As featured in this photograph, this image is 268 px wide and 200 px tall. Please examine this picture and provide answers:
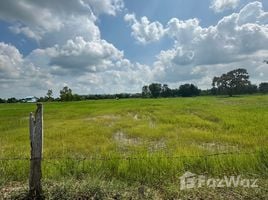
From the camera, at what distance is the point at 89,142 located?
12.7 metres

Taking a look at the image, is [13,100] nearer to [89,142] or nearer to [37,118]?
[89,142]

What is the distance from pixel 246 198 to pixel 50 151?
7633 mm

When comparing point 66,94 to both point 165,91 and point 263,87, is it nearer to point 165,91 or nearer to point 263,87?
point 165,91

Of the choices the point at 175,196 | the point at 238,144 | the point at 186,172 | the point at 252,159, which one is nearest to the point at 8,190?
the point at 175,196

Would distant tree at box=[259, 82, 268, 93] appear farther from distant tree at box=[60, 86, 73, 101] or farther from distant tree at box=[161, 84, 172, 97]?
distant tree at box=[60, 86, 73, 101]

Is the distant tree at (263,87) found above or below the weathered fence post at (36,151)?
above

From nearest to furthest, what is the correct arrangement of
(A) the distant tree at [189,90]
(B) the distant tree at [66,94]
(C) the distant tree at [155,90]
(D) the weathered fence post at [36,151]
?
(D) the weathered fence post at [36,151], (B) the distant tree at [66,94], (A) the distant tree at [189,90], (C) the distant tree at [155,90]

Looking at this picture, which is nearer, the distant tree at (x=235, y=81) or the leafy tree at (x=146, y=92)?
the distant tree at (x=235, y=81)

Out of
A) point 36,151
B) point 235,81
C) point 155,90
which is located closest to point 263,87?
point 235,81

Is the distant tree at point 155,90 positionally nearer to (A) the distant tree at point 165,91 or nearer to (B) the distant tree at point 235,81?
(A) the distant tree at point 165,91

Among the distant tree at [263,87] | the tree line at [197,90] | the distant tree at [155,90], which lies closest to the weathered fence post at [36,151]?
the tree line at [197,90]

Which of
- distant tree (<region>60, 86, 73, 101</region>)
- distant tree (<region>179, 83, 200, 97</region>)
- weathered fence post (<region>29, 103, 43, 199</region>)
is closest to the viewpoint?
weathered fence post (<region>29, 103, 43, 199</region>)

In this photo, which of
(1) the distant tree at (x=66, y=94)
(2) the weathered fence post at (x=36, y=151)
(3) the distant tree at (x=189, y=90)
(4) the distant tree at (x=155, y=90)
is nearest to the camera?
(2) the weathered fence post at (x=36, y=151)

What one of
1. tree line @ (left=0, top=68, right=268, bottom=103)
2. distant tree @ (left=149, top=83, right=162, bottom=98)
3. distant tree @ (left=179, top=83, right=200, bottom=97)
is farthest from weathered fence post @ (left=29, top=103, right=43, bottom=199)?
distant tree @ (left=149, top=83, right=162, bottom=98)
